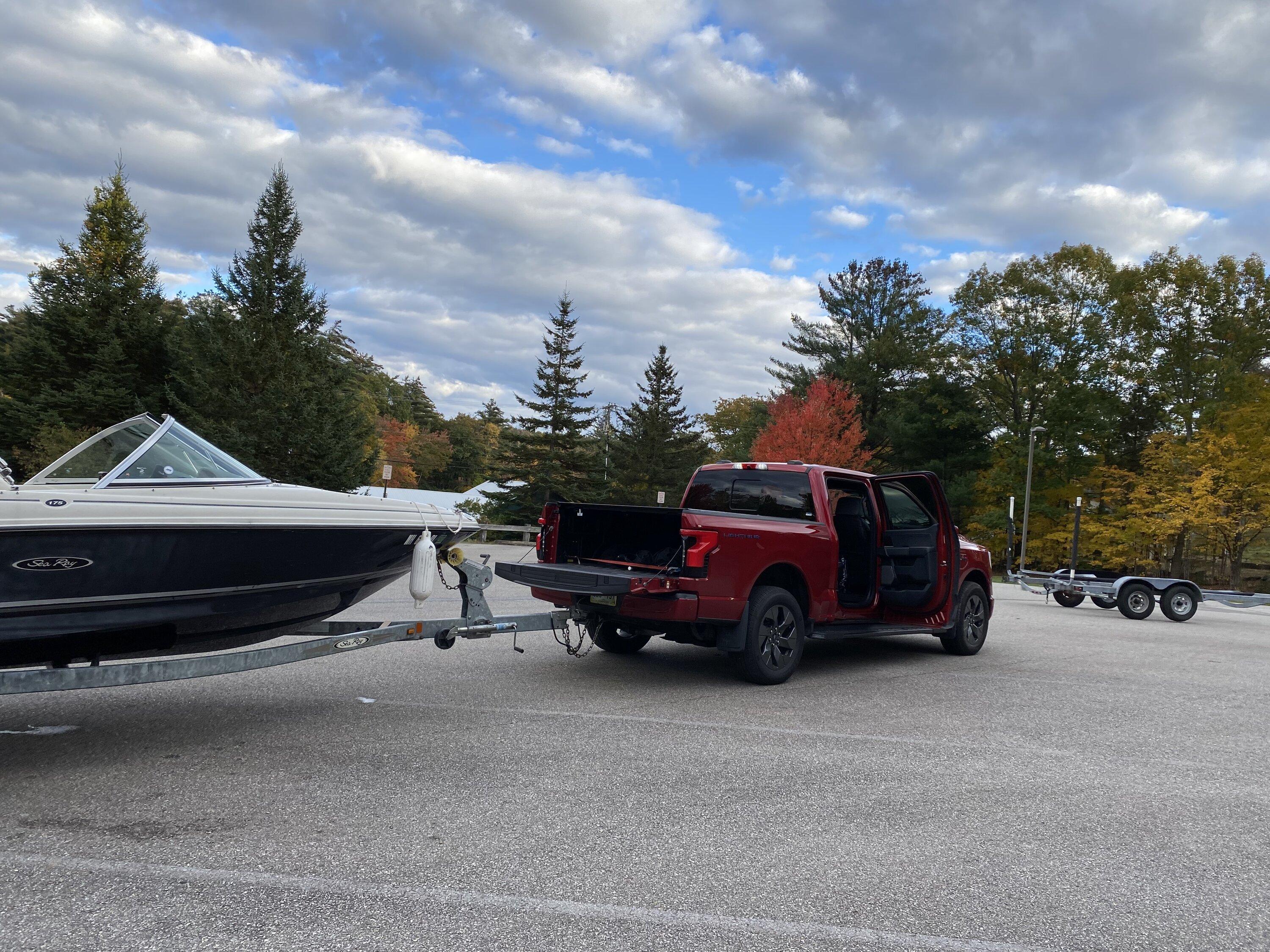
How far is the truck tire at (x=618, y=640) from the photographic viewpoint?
8516 millimetres

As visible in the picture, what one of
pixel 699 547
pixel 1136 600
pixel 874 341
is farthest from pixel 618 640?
pixel 874 341

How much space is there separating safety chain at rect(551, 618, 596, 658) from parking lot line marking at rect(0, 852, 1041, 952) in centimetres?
370

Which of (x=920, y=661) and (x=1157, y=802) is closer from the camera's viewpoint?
(x=1157, y=802)

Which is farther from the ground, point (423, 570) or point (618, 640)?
point (423, 570)

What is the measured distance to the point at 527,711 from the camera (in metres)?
6.09

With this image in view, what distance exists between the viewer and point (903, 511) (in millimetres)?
8891

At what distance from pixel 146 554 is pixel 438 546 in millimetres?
1873

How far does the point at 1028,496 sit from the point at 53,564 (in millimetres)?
39887

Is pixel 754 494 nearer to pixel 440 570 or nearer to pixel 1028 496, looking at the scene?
pixel 440 570

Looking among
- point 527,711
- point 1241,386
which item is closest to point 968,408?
point 1241,386

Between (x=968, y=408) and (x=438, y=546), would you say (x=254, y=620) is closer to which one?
(x=438, y=546)

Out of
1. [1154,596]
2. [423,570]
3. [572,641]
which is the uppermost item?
[423,570]

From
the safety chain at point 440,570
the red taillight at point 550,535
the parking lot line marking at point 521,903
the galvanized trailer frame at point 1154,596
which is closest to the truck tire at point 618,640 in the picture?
the red taillight at point 550,535

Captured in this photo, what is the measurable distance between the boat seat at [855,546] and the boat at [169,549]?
163 inches
